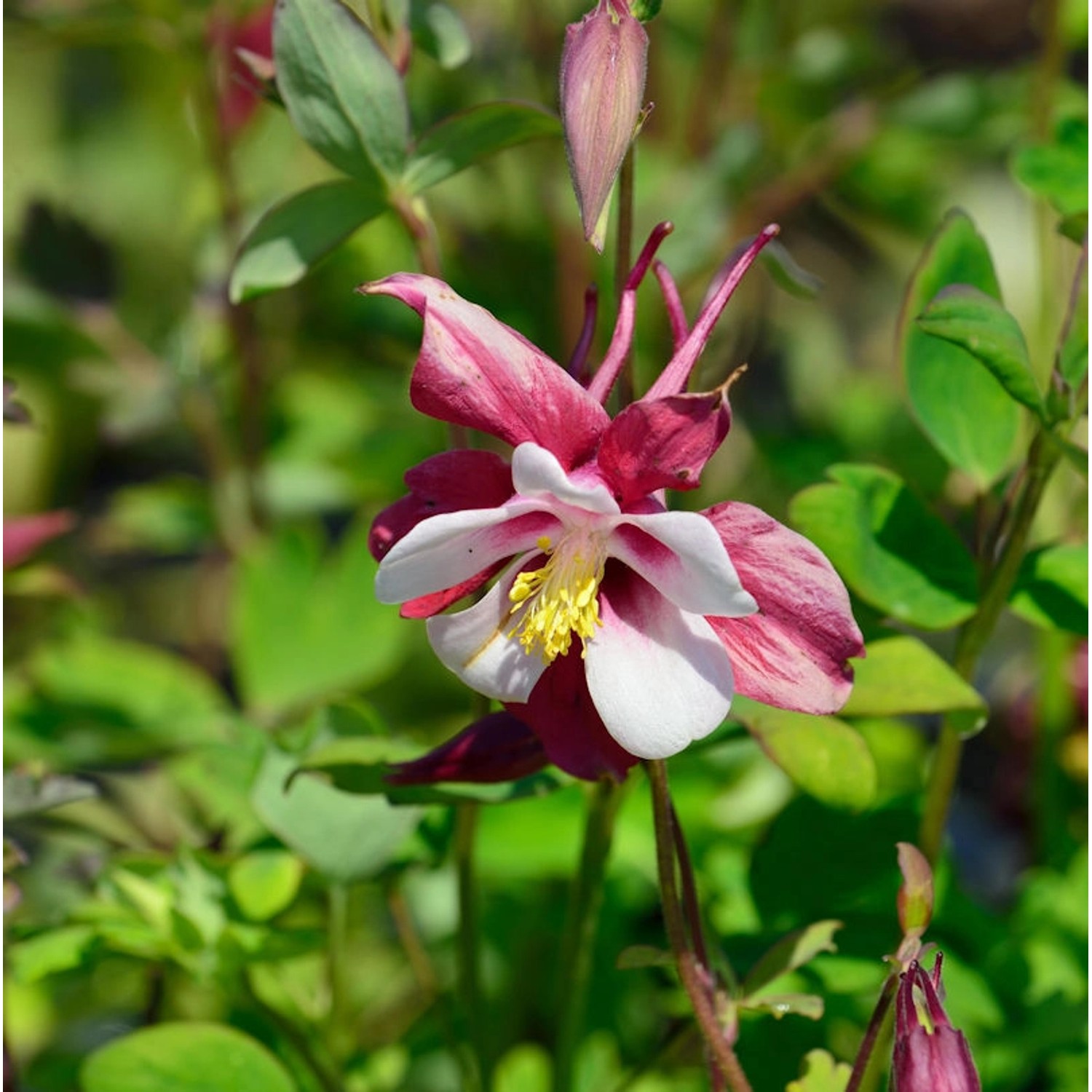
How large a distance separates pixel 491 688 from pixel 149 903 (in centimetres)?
40

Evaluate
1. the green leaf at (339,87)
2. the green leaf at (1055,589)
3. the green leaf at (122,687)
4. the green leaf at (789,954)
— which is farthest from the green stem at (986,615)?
the green leaf at (122,687)

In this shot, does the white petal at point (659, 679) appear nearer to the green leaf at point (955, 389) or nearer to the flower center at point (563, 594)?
the flower center at point (563, 594)

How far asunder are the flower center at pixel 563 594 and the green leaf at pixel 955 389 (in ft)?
1.11

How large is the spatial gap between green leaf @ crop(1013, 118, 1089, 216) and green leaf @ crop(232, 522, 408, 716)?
674 millimetres

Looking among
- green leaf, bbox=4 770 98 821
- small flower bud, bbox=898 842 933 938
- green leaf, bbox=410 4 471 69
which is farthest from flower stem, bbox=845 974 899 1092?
green leaf, bbox=410 4 471 69

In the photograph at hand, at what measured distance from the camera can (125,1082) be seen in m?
0.88

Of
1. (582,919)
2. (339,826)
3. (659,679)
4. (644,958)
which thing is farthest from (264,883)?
(659,679)

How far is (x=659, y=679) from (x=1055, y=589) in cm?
34

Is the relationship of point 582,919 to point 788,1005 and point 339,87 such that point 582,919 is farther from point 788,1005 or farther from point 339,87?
point 339,87

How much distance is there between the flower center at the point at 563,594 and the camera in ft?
2.10

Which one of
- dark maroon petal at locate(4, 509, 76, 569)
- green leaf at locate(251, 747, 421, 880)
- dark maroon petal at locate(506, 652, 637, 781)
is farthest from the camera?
dark maroon petal at locate(4, 509, 76, 569)

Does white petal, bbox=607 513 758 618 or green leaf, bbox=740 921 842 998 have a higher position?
white petal, bbox=607 513 758 618

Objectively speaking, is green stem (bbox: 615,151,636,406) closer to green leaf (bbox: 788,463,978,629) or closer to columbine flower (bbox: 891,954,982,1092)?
green leaf (bbox: 788,463,978,629)

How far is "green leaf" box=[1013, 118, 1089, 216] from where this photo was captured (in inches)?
34.1
